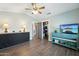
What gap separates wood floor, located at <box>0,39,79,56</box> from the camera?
7.00ft

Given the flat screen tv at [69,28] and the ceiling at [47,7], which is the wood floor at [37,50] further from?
the ceiling at [47,7]

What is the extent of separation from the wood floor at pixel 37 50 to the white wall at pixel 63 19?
41 cm

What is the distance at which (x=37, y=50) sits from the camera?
2441 millimetres

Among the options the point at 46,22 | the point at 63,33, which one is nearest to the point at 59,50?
the point at 63,33

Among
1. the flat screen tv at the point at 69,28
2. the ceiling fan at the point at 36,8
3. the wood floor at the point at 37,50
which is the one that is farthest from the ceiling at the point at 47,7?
the wood floor at the point at 37,50

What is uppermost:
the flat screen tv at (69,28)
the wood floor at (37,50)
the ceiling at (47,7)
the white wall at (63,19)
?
the ceiling at (47,7)

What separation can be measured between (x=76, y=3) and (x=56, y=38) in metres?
0.93

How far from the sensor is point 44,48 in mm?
2492

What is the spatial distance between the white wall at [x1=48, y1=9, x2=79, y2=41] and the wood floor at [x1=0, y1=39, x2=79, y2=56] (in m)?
0.41

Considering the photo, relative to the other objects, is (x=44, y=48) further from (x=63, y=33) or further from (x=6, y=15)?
(x=6, y=15)

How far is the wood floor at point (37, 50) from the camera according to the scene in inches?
84.0

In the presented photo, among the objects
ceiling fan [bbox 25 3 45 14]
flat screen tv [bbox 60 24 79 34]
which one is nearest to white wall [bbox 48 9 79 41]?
flat screen tv [bbox 60 24 79 34]

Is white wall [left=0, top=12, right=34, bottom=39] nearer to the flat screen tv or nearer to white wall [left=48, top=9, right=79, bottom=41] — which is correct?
white wall [left=48, top=9, right=79, bottom=41]

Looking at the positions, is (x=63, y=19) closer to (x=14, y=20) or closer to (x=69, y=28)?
(x=69, y=28)
